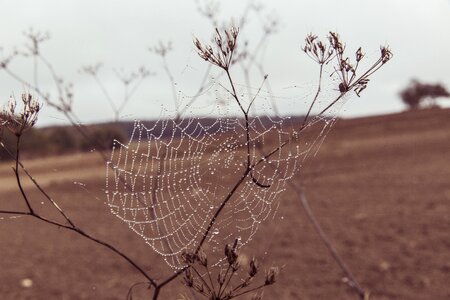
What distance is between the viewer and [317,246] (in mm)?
10078

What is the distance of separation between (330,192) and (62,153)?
3859 centimetres

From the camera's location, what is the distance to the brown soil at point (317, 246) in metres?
8.33

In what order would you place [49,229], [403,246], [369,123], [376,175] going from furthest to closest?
1. [369,123]
2. [376,175]
3. [49,229]
4. [403,246]

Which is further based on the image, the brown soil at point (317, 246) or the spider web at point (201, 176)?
the brown soil at point (317, 246)

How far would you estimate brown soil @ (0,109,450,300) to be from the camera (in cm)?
833

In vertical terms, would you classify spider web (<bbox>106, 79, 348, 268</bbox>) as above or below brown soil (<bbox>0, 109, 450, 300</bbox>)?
above

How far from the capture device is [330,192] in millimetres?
15508

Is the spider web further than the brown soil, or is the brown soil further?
the brown soil

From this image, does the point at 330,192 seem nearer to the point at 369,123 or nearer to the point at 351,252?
the point at 351,252

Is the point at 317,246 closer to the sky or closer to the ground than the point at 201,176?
closer to the ground

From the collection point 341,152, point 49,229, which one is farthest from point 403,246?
point 341,152

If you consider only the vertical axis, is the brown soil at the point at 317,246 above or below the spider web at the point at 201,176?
below

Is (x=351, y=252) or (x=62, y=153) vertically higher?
(x=351, y=252)

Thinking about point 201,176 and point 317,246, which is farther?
point 317,246
